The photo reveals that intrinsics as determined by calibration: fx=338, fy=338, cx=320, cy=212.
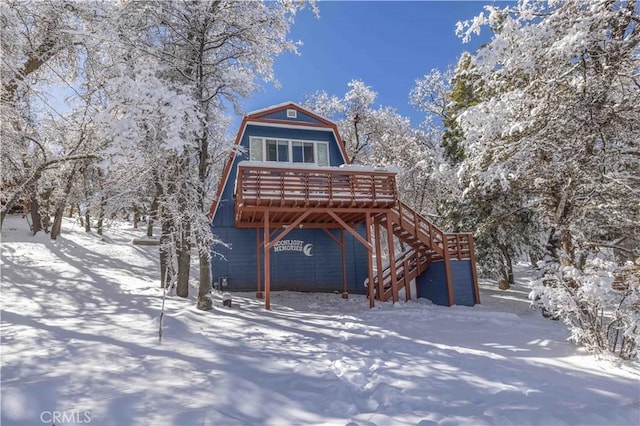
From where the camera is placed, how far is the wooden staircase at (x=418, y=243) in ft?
36.1

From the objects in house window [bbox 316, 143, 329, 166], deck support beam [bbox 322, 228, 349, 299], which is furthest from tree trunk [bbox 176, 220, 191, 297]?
house window [bbox 316, 143, 329, 166]

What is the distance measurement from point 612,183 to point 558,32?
351cm

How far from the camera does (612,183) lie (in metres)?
7.53

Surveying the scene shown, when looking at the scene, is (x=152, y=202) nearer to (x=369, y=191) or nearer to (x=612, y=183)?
(x=369, y=191)

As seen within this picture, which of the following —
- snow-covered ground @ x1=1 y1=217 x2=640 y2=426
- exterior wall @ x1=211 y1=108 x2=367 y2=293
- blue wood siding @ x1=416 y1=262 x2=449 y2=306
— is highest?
exterior wall @ x1=211 y1=108 x2=367 y2=293

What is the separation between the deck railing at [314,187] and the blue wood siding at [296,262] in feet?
10.3

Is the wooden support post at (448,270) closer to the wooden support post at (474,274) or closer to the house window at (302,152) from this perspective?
the wooden support post at (474,274)

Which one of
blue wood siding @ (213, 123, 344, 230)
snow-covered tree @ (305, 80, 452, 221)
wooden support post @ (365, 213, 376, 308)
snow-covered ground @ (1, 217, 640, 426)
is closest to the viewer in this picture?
snow-covered ground @ (1, 217, 640, 426)

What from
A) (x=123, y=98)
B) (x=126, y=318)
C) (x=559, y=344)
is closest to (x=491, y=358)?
(x=559, y=344)

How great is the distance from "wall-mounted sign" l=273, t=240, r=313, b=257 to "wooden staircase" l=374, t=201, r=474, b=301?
301cm

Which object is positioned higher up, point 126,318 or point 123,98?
point 123,98

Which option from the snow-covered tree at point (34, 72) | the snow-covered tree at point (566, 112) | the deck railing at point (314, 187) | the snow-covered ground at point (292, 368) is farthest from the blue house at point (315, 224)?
the snow-covered tree at point (34, 72)

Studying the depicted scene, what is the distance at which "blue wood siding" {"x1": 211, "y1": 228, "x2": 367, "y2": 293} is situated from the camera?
40.8ft

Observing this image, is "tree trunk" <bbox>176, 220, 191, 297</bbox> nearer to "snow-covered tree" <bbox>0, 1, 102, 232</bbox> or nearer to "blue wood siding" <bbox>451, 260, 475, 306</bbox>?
"snow-covered tree" <bbox>0, 1, 102, 232</bbox>
